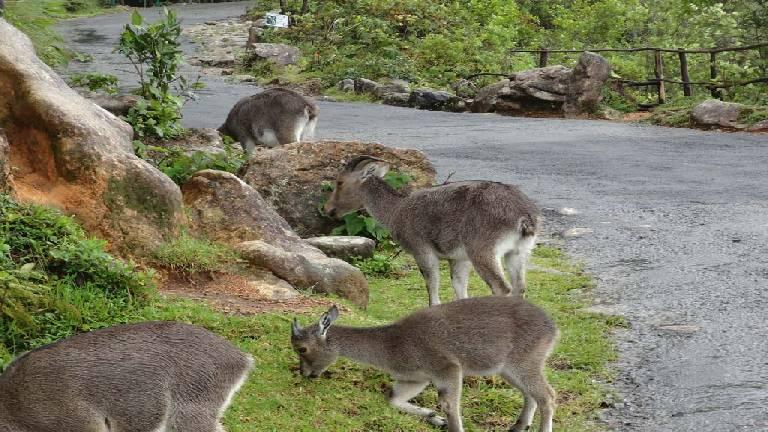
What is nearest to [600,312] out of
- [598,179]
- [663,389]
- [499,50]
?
[663,389]

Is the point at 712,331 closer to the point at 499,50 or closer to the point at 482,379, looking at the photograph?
the point at 482,379

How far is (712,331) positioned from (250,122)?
1050cm

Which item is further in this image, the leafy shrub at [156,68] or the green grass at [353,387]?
the leafy shrub at [156,68]

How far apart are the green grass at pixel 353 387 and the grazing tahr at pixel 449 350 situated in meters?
0.20

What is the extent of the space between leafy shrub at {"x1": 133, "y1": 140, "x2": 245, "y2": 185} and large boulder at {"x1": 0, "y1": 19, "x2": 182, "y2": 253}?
7.63ft

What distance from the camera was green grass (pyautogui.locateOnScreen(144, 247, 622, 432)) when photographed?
272 inches

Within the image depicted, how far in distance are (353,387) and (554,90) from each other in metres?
21.1

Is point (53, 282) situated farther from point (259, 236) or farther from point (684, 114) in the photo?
point (684, 114)

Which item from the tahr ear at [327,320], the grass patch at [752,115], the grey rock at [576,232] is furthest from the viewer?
the grass patch at [752,115]

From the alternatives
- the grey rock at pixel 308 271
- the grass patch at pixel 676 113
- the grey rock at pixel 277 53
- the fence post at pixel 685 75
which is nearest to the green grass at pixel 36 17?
the grey rock at pixel 308 271

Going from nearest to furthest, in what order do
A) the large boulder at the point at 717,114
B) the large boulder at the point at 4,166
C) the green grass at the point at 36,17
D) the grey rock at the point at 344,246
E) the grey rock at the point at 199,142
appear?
the large boulder at the point at 4,166 < the grey rock at the point at 344,246 < the green grass at the point at 36,17 < the grey rock at the point at 199,142 < the large boulder at the point at 717,114

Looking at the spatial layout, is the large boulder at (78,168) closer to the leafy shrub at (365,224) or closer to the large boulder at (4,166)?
the large boulder at (4,166)

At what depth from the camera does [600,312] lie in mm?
10164

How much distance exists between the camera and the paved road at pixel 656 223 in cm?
802
